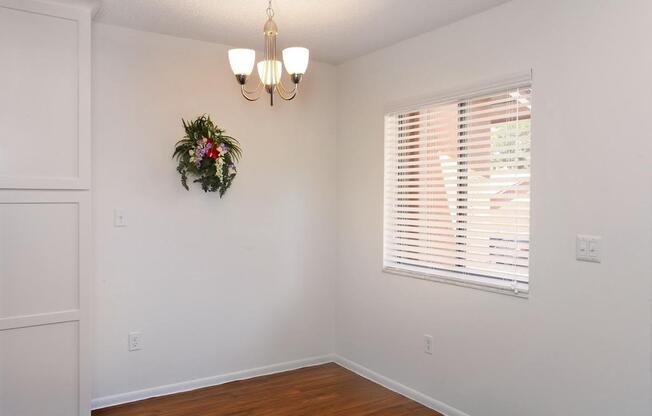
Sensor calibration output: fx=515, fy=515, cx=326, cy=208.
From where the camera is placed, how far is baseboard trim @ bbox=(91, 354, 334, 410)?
3.50 m

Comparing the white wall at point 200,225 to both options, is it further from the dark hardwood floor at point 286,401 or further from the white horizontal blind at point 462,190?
the white horizontal blind at point 462,190

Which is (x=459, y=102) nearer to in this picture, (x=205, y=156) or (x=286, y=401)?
(x=205, y=156)

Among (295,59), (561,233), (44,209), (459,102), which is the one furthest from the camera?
(459,102)

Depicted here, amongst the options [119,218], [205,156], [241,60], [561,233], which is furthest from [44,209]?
[561,233]

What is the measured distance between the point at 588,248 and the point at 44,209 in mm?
2961

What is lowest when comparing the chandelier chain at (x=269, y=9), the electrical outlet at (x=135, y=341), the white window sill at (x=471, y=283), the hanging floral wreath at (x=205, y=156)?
the electrical outlet at (x=135, y=341)

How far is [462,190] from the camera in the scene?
3.32 meters

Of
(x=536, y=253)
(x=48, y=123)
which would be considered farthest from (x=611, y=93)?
(x=48, y=123)

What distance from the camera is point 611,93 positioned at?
97.8 inches

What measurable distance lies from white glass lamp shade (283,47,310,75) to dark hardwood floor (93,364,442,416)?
7.20ft

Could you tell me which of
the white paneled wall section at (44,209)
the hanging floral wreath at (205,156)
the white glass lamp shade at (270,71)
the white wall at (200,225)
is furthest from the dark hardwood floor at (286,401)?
the white glass lamp shade at (270,71)

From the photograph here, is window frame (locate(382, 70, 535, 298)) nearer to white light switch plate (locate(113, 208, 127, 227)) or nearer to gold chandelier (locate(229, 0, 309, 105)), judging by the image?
gold chandelier (locate(229, 0, 309, 105))

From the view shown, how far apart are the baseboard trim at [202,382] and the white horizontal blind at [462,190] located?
114 centimetres

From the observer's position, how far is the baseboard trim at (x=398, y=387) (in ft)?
11.1
